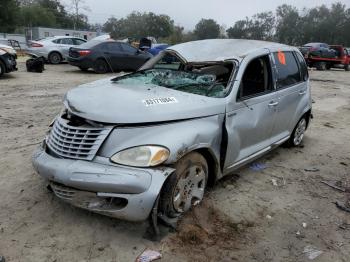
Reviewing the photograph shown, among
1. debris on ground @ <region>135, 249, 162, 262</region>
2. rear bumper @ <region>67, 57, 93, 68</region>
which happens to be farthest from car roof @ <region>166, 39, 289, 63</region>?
rear bumper @ <region>67, 57, 93, 68</region>

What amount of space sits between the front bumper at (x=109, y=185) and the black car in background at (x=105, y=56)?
40.2 ft

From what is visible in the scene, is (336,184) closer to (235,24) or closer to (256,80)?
(256,80)

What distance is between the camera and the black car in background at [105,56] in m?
14.8

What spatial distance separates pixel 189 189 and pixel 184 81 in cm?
130

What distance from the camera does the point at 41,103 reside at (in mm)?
8633

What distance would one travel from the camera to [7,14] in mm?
42000

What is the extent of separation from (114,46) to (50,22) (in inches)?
2393

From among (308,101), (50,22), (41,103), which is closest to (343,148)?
(308,101)

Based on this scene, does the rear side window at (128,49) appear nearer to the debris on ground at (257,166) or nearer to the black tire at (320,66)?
the debris on ground at (257,166)

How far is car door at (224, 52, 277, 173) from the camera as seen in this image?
3938 millimetres

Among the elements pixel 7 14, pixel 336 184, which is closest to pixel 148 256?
pixel 336 184

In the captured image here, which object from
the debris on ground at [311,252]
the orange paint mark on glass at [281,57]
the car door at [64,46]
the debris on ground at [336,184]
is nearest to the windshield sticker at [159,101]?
the debris on ground at [311,252]

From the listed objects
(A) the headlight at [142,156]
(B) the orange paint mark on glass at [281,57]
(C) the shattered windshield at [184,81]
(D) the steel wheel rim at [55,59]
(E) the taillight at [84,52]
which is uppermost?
(B) the orange paint mark on glass at [281,57]

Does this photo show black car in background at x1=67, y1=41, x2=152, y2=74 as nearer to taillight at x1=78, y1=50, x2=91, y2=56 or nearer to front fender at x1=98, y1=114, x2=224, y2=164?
taillight at x1=78, y1=50, x2=91, y2=56
